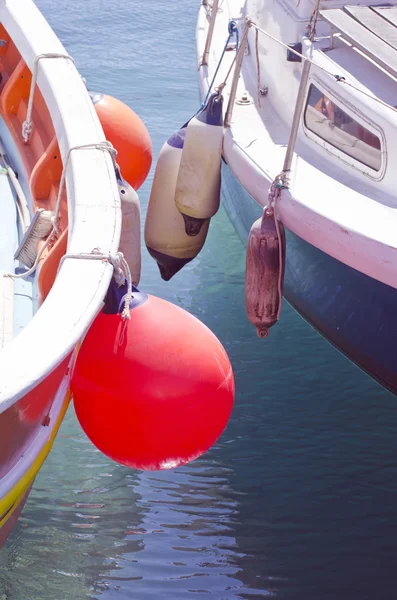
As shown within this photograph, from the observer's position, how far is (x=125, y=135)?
5406 mm

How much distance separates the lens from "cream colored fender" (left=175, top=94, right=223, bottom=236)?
5.04 metres

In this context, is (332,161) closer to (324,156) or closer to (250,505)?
(324,156)

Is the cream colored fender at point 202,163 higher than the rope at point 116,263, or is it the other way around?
the rope at point 116,263

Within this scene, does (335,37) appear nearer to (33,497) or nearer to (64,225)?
(64,225)

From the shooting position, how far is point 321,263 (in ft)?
14.3

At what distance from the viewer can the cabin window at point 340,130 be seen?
441 centimetres

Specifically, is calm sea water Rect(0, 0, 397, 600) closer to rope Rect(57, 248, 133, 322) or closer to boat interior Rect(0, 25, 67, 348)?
boat interior Rect(0, 25, 67, 348)

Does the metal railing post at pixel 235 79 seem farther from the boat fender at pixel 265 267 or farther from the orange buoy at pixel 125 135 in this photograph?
the boat fender at pixel 265 267

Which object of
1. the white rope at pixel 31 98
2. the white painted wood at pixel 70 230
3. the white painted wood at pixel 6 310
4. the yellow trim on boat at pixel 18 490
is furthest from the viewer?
the white rope at pixel 31 98

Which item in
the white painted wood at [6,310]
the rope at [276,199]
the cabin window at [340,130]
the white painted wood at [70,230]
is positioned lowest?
the white painted wood at [6,310]

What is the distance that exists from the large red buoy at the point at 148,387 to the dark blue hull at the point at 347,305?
45.9 inches

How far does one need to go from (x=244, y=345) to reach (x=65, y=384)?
233 cm

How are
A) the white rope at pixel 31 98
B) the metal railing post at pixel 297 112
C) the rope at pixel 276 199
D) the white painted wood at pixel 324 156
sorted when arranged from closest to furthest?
the white painted wood at pixel 324 156, the metal railing post at pixel 297 112, the rope at pixel 276 199, the white rope at pixel 31 98

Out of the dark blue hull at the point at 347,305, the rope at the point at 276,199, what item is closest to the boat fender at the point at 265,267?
the rope at the point at 276,199
